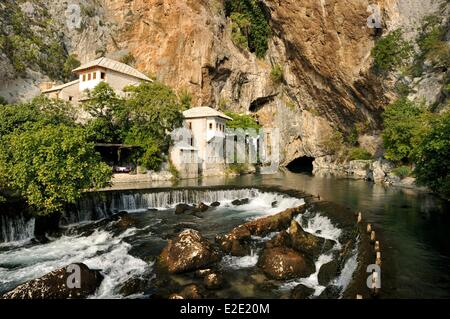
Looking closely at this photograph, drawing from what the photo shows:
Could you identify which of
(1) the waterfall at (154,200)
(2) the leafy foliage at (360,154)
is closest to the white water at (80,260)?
(1) the waterfall at (154,200)

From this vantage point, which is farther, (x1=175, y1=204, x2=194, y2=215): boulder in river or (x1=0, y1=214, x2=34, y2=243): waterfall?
(x1=175, y1=204, x2=194, y2=215): boulder in river

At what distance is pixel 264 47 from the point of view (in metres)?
71.3

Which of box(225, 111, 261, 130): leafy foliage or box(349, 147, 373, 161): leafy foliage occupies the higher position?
box(225, 111, 261, 130): leafy foliage

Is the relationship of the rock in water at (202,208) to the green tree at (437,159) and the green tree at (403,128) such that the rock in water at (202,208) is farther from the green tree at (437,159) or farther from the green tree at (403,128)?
the green tree at (403,128)

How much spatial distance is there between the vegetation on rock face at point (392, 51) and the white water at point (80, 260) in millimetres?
45122

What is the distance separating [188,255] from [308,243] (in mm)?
6774

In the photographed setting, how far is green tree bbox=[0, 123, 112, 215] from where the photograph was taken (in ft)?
63.2

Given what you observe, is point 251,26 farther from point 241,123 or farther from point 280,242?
point 280,242

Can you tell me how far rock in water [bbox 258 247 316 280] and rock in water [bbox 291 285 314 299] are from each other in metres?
1.23

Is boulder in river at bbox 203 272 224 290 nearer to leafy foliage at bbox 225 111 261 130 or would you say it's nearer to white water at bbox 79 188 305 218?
white water at bbox 79 188 305 218

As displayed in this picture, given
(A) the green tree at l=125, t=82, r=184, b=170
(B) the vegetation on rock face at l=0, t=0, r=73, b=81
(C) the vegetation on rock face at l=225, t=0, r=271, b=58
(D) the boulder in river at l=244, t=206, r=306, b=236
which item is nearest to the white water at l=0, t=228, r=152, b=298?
(D) the boulder in river at l=244, t=206, r=306, b=236

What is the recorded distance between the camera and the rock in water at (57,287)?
12625 mm

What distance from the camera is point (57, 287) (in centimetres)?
1311
